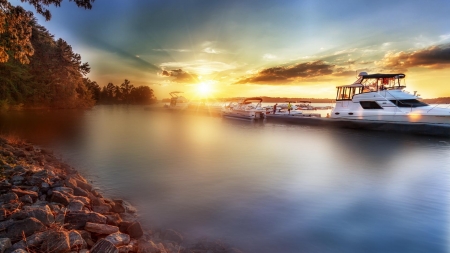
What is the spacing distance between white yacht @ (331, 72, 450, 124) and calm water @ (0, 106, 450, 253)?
31.1 feet

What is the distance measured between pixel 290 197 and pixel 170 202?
4623mm

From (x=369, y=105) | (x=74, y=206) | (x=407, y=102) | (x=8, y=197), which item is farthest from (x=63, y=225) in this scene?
(x=407, y=102)

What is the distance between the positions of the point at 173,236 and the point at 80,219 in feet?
6.95

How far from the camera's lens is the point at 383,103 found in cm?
2966

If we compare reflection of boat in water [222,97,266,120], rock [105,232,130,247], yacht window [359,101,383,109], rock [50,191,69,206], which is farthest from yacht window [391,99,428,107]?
rock [50,191,69,206]

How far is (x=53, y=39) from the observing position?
61.6m

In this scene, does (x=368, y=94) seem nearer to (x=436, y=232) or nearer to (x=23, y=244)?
(x=436, y=232)

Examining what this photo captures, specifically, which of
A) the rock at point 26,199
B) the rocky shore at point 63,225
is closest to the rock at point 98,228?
the rocky shore at point 63,225

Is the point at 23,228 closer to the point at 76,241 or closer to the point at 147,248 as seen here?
the point at 76,241

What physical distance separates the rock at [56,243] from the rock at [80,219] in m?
0.78

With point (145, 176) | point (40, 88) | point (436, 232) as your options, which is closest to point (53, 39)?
point (40, 88)

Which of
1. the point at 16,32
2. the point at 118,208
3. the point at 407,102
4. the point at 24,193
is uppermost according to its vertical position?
the point at 16,32

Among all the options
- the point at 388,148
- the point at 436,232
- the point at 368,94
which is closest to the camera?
the point at 436,232

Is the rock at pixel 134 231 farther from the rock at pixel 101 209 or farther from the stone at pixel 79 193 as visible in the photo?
the stone at pixel 79 193
